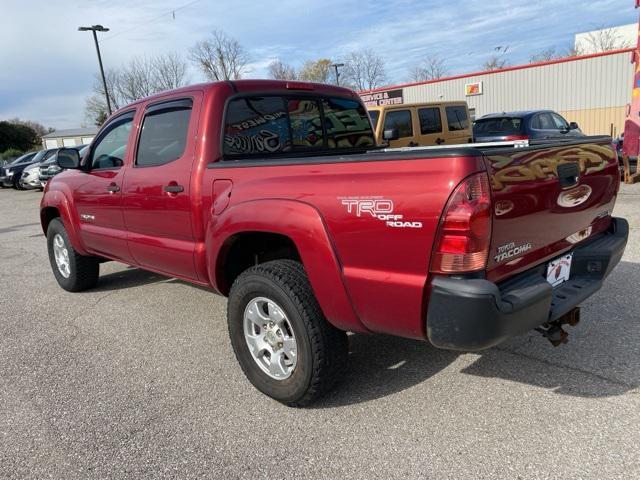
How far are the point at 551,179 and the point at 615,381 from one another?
134 cm

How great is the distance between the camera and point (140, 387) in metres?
3.37

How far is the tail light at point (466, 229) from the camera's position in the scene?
213 centimetres

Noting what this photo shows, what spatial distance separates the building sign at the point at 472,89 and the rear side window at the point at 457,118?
1404 centimetres

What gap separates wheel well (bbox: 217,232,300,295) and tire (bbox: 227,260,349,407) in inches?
10.3

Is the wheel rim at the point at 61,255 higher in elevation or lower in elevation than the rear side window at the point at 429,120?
lower

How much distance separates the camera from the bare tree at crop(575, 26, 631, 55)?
56.2m

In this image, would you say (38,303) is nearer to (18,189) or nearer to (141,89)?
(18,189)

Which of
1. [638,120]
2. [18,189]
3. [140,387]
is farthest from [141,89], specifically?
[140,387]

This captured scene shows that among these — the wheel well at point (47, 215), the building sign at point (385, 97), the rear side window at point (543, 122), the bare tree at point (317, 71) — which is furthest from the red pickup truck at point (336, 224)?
the bare tree at point (317, 71)

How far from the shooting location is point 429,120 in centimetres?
1176

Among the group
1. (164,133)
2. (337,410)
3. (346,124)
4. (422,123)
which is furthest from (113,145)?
(422,123)

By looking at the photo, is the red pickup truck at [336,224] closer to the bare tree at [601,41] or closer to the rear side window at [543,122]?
the rear side window at [543,122]

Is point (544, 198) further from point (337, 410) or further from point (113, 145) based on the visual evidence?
point (113, 145)

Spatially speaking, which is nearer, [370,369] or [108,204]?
[370,369]
